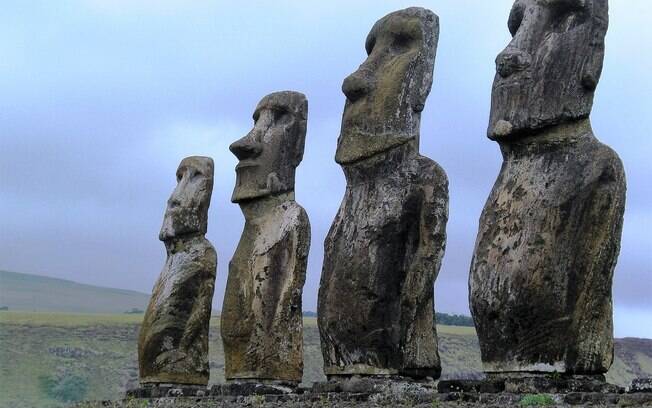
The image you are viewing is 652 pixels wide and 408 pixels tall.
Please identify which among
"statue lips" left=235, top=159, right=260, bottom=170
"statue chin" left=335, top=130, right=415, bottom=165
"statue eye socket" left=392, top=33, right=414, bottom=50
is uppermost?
"statue eye socket" left=392, top=33, right=414, bottom=50

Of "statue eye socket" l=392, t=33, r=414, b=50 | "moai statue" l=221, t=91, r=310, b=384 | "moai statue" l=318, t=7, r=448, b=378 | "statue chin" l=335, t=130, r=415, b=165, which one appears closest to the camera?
"moai statue" l=318, t=7, r=448, b=378

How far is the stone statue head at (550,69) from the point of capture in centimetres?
1134

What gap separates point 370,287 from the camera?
510 inches

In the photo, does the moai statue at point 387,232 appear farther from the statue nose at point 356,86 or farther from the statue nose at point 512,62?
the statue nose at point 512,62

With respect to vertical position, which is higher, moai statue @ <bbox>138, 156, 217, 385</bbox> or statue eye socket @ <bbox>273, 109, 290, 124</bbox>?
statue eye socket @ <bbox>273, 109, 290, 124</bbox>

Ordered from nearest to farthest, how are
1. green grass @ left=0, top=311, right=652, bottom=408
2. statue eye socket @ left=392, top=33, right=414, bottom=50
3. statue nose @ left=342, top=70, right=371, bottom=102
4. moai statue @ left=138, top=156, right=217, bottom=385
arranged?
statue nose @ left=342, top=70, right=371, bottom=102
statue eye socket @ left=392, top=33, right=414, bottom=50
moai statue @ left=138, top=156, right=217, bottom=385
green grass @ left=0, top=311, right=652, bottom=408

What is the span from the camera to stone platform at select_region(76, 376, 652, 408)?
10.3 m

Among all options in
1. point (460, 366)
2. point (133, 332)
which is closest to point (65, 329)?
point (133, 332)

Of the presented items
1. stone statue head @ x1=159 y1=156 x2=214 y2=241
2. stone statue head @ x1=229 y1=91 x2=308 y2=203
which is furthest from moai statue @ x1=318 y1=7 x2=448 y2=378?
stone statue head @ x1=159 y1=156 x2=214 y2=241

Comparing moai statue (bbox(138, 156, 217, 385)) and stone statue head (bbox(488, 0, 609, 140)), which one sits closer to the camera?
stone statue head (bbox(488, 0, 609, 140))

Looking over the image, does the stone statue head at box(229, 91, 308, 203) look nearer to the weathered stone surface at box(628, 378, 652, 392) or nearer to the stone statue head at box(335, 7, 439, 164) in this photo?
the stone statue head at box(335, 7, 439, 164)

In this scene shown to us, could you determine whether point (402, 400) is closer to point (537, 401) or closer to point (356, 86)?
point (537, 401)

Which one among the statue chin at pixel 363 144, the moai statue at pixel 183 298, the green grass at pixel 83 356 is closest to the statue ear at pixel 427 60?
the statue chin at pixel 363 144

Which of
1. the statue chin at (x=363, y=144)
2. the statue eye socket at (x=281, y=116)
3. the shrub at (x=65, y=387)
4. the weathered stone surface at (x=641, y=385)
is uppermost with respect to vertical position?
the statue eye socket at (x=281, y=116)
